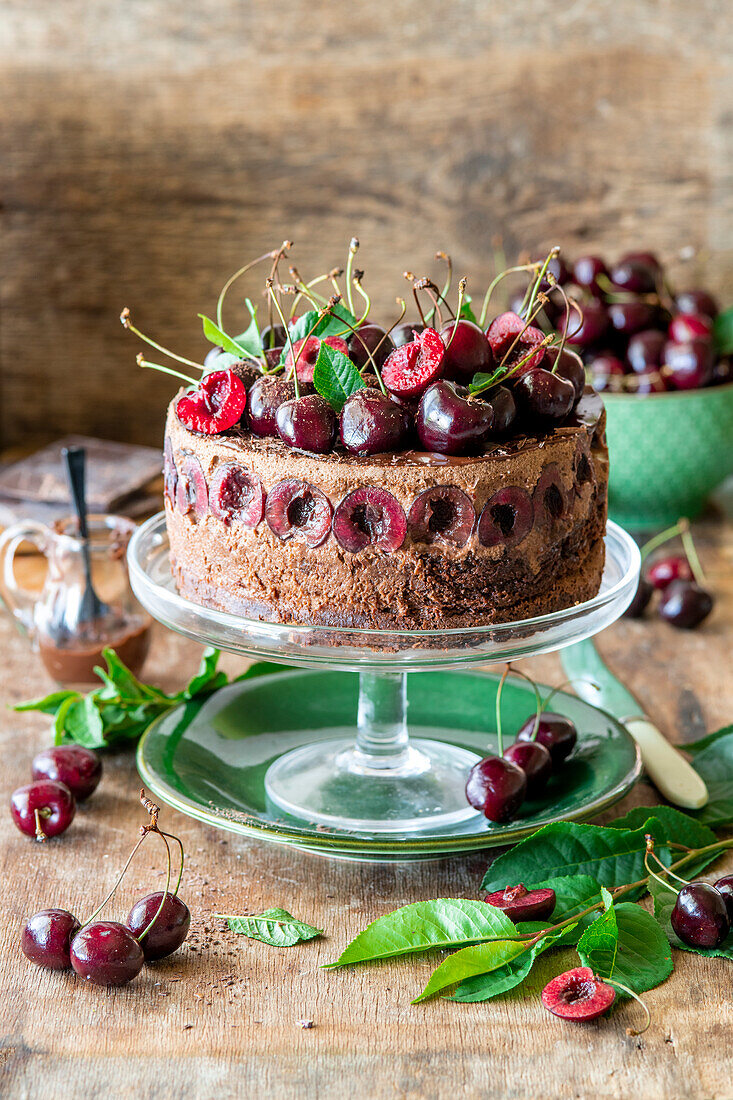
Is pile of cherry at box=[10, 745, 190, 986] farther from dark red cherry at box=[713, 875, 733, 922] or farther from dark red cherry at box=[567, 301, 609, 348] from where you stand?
dark red cherry at box=[567, 301, 609, 348]

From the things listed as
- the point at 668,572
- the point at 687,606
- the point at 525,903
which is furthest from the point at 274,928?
the point at 668,572

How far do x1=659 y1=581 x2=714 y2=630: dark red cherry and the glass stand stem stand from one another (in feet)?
1.85

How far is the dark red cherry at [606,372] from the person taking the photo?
1.87 m

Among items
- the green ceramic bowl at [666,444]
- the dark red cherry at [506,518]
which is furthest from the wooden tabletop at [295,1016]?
the green ceramic bowl at [666,444]

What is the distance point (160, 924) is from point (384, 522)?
35cm

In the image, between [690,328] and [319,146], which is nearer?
[690,328]

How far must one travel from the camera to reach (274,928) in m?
0.96

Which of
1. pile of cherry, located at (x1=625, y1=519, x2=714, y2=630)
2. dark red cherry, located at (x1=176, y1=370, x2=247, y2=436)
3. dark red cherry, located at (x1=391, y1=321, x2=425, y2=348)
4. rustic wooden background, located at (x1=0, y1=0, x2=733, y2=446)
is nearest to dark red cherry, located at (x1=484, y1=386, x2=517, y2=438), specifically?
dark red cherry, located at (x1=391, y1=321, x2=425, y2=348)

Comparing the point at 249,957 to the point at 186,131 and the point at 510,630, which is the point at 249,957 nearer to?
the point at 510,630

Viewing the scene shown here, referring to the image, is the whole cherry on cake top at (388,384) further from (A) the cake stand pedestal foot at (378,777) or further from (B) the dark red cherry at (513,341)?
(A) the cake stand pedestal foot at (378,777)

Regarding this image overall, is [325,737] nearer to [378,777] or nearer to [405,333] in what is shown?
[378,777]

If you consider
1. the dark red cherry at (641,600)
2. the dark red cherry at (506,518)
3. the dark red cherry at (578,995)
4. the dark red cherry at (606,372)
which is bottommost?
the dark red cherry at (641,600)

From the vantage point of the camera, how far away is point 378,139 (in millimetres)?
2268

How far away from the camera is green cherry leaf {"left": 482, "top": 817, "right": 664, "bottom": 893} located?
98cm
